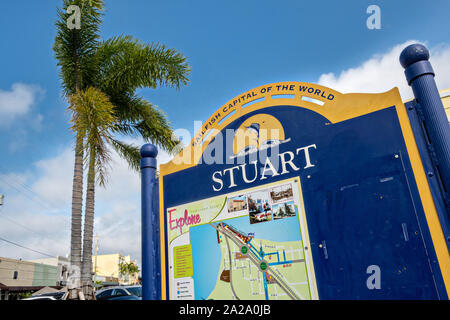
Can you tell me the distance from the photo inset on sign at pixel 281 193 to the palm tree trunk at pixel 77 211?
5.68m

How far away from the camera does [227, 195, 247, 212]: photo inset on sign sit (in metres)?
3.68

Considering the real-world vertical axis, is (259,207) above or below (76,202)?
below

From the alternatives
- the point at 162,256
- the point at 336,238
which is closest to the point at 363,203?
the point at 336,238

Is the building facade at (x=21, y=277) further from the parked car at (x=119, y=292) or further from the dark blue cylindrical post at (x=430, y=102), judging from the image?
the dark blue cylindrical post at (x=430, y=102)

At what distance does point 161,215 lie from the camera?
434 cm

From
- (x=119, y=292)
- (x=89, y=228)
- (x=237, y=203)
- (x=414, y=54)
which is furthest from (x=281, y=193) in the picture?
(x=119, y=292)

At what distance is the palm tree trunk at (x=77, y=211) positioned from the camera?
7.95 metres

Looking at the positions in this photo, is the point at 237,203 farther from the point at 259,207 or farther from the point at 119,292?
the point at 119,292

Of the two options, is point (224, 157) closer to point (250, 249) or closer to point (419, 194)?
point (250, 249)

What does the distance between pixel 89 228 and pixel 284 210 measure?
22.3 ft

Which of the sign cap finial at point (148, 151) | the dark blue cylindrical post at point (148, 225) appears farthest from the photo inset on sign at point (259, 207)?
the sign cap finial at point (148, 151)

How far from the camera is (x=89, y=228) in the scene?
860 cm

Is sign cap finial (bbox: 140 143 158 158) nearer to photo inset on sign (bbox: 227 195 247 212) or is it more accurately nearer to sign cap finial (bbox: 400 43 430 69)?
photo inset on sign (bbox: 227 195 247 212)

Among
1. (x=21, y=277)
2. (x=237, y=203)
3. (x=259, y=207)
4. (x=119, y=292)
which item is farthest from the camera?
(x=21, y=277)
